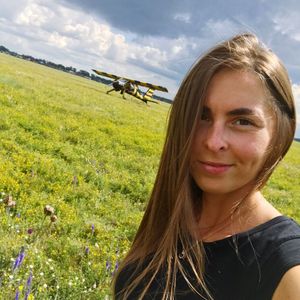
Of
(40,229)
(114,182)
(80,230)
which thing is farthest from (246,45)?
(114,182)

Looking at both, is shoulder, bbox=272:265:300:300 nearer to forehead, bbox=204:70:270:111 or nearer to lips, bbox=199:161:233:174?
lips, bbox=199:161:233:174

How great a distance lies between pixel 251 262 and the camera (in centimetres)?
211

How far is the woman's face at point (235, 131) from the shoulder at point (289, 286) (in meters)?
0.78

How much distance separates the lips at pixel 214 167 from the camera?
2537 millimetres

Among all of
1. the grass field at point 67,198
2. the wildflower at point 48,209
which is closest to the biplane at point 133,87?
the grass field at point 67,198

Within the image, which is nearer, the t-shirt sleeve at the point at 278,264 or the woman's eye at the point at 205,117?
the t-shirt sleeve at the point at 278,264

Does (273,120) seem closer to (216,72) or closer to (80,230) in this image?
(216,72)

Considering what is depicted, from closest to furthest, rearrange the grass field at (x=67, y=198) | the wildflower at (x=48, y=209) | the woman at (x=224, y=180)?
the woman at (x=224, y=180) → the wildflower at (x=48, y=209) → the grass field at (x=67, y=198)

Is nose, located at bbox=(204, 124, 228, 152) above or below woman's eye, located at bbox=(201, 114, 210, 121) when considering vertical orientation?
below

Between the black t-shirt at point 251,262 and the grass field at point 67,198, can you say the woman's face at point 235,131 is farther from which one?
the grass field at point 67,198

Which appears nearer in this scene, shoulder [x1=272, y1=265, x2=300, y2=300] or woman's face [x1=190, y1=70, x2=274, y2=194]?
shoulder [x1=272, y1=265, x2=300, y2=300]

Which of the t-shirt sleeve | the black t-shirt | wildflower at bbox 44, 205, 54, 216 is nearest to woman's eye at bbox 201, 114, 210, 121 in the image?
the black t-shirt

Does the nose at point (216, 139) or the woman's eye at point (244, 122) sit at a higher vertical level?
the woman's eye at point (244, 122)

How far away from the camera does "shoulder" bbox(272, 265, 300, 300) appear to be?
5.92 ft
